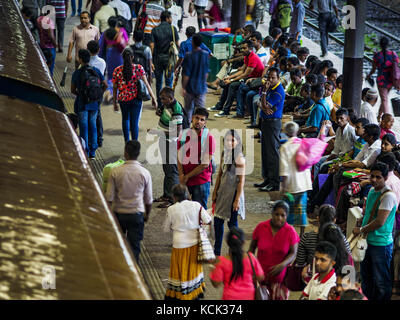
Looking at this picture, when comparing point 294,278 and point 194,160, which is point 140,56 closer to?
point 194,160

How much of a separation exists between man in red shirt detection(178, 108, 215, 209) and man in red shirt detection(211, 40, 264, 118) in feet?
18.4

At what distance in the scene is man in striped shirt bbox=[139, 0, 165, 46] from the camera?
558 inches

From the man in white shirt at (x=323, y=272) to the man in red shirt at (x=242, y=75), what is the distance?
27.0 ft

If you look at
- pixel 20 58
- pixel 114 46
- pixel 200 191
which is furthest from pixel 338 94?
pixel 20 58

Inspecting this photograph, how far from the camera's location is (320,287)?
5234 millimetres

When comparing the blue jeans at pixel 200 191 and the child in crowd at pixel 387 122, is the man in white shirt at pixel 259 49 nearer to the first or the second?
the child in crowd at pixel 387 122

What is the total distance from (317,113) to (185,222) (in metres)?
4.10

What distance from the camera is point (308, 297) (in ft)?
17.4

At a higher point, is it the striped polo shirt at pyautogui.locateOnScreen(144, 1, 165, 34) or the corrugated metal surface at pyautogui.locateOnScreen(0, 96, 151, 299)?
the corrugated metal surface at pyautogui.locateOnScreen(0, 96, 151, 299)

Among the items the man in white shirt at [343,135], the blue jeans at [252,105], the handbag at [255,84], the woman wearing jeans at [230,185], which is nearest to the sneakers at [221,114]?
the blue jeans at [252,105]

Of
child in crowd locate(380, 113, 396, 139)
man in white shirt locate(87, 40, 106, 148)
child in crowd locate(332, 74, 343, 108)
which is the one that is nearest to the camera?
child in crowd locate(380, 113, 396, 139)

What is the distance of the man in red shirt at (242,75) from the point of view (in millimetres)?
13234

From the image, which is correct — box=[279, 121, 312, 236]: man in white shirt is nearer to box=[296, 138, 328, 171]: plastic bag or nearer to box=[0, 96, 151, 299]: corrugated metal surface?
box=[296, 138, 328, 171]: plastic bag

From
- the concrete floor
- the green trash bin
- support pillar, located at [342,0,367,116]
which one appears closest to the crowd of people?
support pillar, located at [342,0,367,116]
